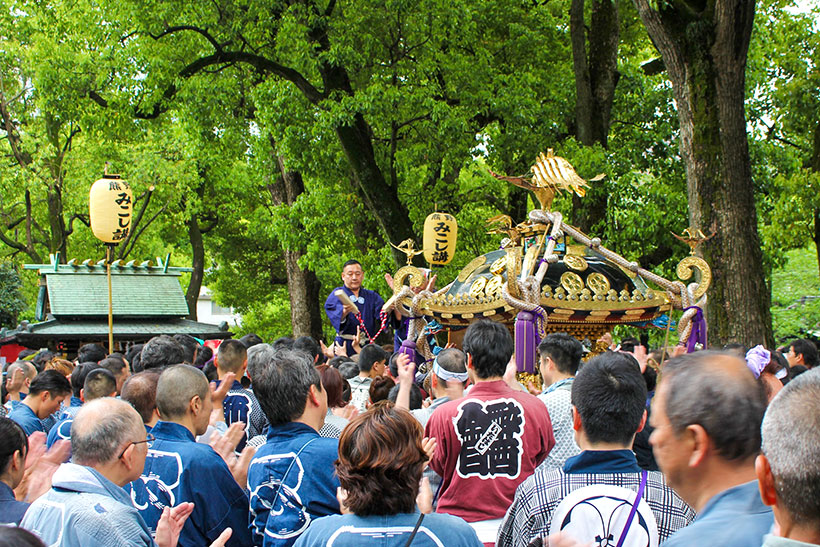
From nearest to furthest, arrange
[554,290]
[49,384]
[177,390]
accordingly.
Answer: [177,390], [49,384], [554,290]

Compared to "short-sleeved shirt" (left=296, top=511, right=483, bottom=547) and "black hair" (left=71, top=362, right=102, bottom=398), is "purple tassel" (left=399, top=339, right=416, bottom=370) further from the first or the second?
"short-sleeved shirt" (left=296, top=511, right=483, bottom=547)

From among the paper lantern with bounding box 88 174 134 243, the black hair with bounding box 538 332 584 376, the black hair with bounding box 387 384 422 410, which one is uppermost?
the paper lantern with bounding box 88 174 134 243

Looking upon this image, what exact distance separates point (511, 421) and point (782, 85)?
13832 mm

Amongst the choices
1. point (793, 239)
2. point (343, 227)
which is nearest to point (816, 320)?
point (793, 239)

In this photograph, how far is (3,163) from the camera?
2198 cm

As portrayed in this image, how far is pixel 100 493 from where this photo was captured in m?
3.09

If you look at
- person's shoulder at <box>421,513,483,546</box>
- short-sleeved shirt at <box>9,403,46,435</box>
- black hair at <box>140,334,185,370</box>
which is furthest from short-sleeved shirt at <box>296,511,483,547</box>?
black hair at <box>140,334,185,370</box>

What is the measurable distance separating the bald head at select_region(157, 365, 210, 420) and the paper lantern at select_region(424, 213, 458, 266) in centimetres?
922

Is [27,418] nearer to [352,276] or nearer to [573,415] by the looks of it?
[573,415]

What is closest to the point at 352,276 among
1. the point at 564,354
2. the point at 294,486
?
the point at 564,354

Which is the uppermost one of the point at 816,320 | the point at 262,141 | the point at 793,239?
the point at 262,141

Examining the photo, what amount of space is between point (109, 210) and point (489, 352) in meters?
10.8

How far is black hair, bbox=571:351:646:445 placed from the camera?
3.07m

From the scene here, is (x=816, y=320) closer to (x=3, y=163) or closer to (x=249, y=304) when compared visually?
(x=249, y=304)
